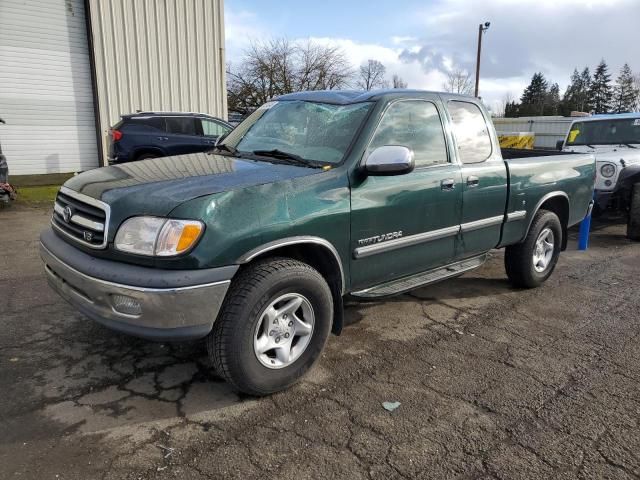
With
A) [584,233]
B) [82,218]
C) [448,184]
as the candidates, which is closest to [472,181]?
[448,184]

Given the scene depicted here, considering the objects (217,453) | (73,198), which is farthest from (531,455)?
(73,198)

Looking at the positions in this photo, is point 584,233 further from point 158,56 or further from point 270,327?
point 158,56

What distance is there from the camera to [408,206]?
3.67m

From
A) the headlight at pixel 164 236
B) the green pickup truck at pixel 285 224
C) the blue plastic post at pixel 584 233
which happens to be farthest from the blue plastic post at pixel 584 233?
the headlight at pixel 164 236

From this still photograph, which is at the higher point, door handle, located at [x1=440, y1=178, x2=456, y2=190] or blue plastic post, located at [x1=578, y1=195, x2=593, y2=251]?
door handle, located at [x1=440, y1=178, x2=456, y2=190]

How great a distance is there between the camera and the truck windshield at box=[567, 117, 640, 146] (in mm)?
9055

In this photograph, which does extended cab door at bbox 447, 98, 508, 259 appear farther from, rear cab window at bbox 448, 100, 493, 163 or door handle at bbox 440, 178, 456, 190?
door handle at bbox 440, 178, 456, 190

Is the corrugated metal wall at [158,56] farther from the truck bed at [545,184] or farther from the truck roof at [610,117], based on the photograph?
the truck bed at [545,184]

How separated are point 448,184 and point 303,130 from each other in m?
1.21

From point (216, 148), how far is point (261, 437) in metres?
2.42

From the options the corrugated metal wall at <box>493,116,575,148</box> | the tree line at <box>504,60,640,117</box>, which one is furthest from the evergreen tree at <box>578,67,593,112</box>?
the corrugated metal wall at <box>493,116,575,148</box>

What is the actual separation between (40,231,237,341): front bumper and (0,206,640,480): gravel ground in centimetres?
56

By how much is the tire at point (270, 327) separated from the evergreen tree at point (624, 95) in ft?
260

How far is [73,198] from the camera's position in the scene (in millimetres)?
3199
